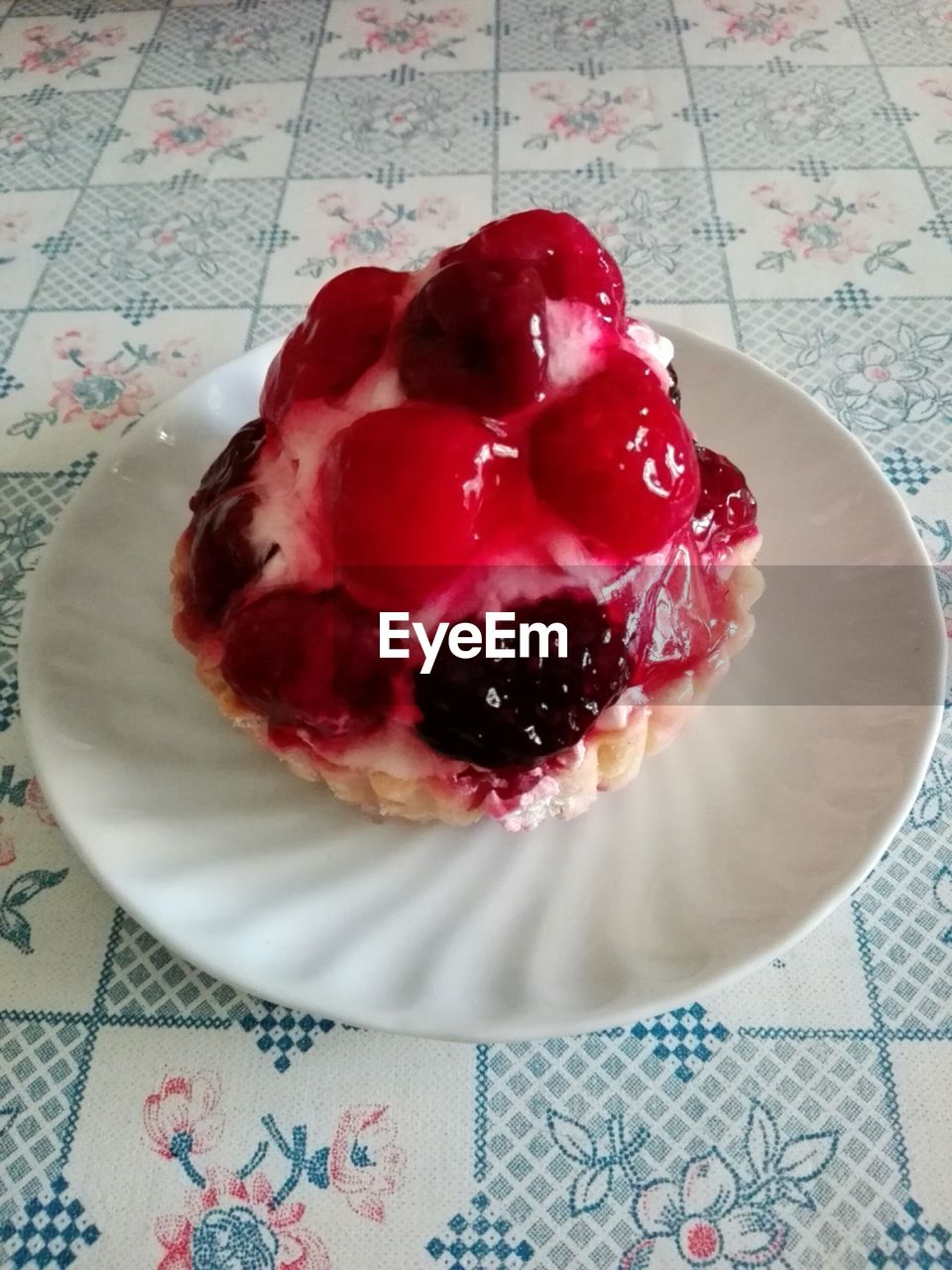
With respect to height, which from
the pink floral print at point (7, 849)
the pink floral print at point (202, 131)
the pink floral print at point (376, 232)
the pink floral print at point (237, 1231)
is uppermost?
the pink floral print at point (202, 131)

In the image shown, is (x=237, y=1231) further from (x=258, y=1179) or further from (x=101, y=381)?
(x=101, y=381)

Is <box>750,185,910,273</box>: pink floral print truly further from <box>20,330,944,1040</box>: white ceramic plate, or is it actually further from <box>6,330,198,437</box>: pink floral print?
<box>6,330,198,437</box>: pink floral print

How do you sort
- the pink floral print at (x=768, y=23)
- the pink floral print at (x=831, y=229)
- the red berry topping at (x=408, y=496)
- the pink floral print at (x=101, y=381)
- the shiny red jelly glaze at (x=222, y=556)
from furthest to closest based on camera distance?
the pink floral print at (x=768, y=23) → the pink floral print at (x=831, y=229) → the pink floral print at (x=101, y=381) → the shiny red jelly glaze at (x=222, y=556) → the red berry topping at (x=408, y=496)

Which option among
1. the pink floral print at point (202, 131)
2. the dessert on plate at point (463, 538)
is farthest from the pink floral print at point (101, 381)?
the dessert on plate at point (463, 538)

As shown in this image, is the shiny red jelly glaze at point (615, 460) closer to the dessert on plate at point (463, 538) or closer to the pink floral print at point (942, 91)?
the dessert on plate at point (463, 538)

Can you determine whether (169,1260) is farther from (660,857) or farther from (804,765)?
(804,765)

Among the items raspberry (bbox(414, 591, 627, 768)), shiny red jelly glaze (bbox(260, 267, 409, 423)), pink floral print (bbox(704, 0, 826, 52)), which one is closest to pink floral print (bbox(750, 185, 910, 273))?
pink floral print (bbox(704, 0, 826, 52))
